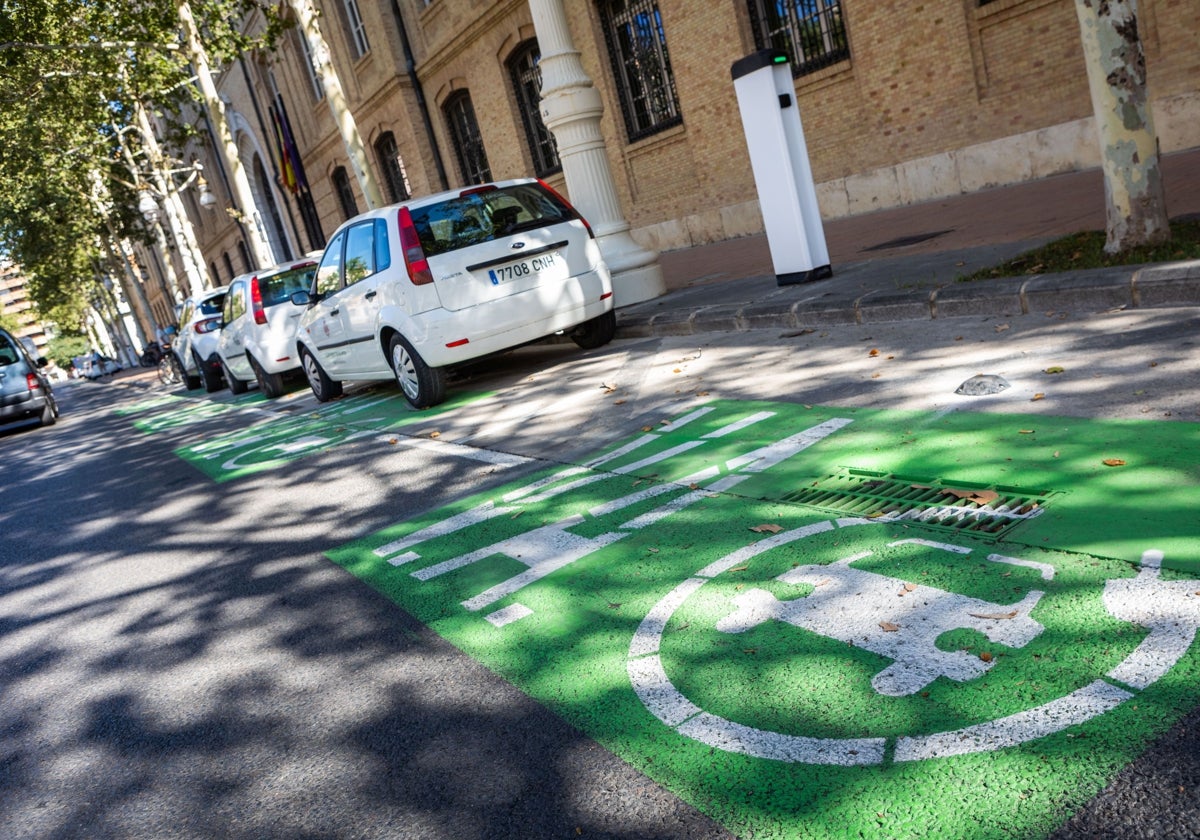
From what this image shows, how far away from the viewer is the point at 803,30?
51.2ft

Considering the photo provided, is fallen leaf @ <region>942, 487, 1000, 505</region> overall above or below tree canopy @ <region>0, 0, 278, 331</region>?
below

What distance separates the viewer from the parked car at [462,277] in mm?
8305

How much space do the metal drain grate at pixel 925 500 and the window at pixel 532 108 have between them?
18.8m

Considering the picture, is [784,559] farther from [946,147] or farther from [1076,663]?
[946,147]

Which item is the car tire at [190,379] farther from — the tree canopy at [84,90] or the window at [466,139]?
the window at [466,139]

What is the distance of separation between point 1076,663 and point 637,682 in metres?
1.22

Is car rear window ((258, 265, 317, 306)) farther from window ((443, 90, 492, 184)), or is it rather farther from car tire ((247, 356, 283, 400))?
window ((443, 90, 492, 184))

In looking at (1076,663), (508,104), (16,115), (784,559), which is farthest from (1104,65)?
(16,115)

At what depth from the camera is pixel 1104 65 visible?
20.6 feet

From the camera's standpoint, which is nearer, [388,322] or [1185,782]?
[1185,782]

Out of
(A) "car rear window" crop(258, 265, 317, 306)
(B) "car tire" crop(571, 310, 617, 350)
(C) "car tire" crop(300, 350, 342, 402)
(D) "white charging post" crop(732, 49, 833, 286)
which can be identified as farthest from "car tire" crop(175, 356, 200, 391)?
(D) "white charging post" crop(732, 49, 833, 286)

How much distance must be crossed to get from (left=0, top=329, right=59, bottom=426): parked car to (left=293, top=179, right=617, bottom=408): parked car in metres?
12.3

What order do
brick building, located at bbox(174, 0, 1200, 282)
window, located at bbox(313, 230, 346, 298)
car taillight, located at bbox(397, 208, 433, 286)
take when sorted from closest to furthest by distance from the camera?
car taillight, located at bbox(397, 208, 433, 286) → window, located at bbox(313, 230, 346, 298) → brick building, located at bbox(174, 0, 1200, 282)

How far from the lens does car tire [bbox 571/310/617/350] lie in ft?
32.4
